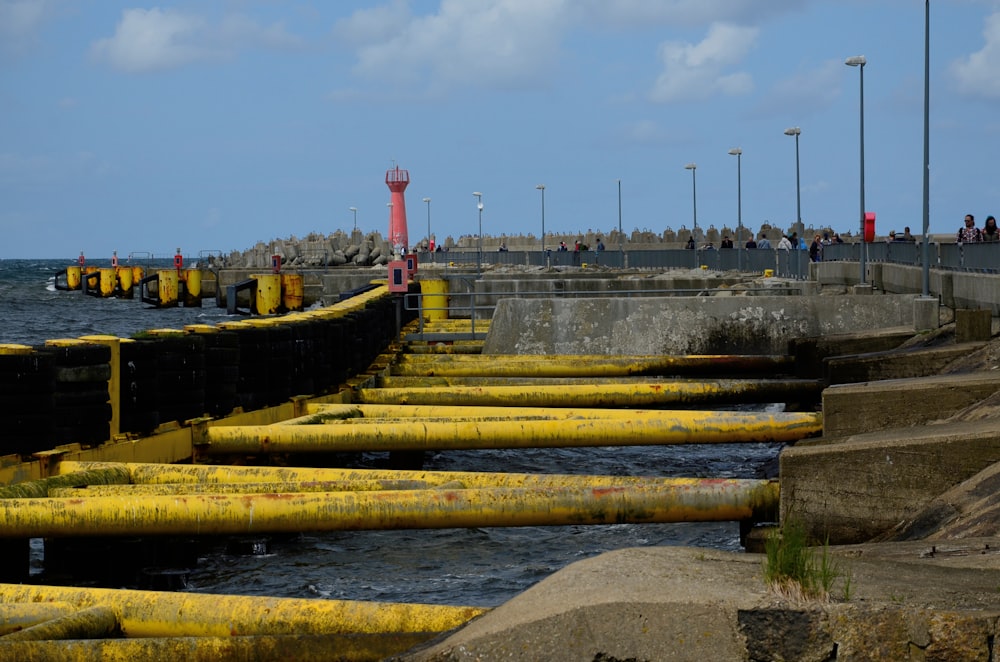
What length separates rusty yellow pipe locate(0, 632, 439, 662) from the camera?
6.26 m

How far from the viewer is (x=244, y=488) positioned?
32.2 feet

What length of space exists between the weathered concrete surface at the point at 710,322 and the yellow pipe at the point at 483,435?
7.86 m

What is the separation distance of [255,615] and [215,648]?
1.43ft

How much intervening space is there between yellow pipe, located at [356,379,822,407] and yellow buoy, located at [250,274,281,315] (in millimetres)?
48799

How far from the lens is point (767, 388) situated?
16641mm

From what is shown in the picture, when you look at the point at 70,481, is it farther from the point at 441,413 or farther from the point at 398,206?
Answer: the point at 398,206

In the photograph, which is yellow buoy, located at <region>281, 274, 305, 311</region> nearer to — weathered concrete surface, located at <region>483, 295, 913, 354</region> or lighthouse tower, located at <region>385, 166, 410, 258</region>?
lighthouse tower, located at <region>385, 166, 410, 258</region>

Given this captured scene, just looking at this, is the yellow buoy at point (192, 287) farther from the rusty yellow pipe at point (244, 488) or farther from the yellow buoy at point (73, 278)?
the rusty yellow pipe at point (244, 488)

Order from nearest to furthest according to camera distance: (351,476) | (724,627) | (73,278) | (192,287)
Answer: (724,627) < (351,476) < (192,287) < (73,278)

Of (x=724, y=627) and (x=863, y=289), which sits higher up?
(x=863, y=289)

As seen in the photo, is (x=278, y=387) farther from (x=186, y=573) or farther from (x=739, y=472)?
(x=739, y=472)

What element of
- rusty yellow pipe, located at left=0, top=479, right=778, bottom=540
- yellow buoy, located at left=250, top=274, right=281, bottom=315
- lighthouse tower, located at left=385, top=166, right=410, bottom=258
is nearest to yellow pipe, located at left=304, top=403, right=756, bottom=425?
rusty yellow pipe, located at left=0, top=479, right=778, bottom=540

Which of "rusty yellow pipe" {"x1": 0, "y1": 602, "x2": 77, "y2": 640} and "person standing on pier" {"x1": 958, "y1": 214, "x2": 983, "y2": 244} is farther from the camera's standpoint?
"person standing on pier" {"x1": 958, "y1": 214, "x2": 983, "y2": 244}

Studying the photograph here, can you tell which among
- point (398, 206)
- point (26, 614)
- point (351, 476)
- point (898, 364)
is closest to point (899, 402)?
point (898, 364)
